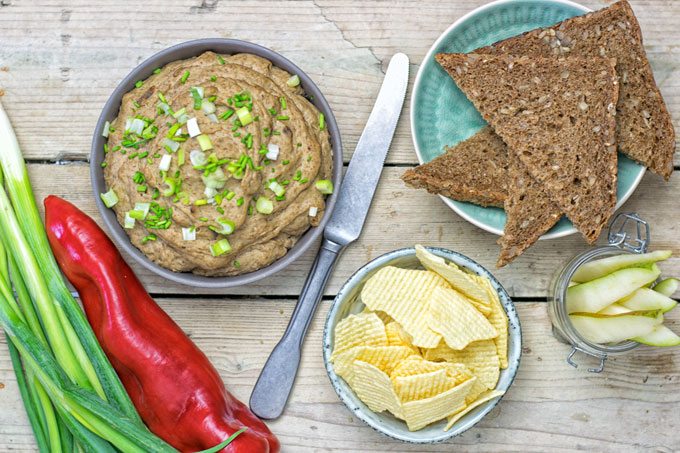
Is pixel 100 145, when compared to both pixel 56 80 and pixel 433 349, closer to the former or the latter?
pixel 56 80

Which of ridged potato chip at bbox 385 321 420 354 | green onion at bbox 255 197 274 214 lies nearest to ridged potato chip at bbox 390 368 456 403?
ridged potato chip at bbox 385 321 420 354

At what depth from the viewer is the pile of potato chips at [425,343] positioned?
1.92 meters

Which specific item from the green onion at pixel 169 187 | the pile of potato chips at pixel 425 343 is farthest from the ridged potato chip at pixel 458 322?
the green onion at pixel 169 187

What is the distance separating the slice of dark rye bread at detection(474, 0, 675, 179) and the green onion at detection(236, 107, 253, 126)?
2.55ft

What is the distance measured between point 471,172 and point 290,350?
2.31ft

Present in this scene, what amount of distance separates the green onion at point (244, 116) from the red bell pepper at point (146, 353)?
0.55 m

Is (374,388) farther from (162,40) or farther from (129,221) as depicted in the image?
(162,40)

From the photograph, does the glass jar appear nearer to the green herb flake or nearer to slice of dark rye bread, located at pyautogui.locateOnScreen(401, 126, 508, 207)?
slice of dark rye bread, located at pyautogui.locateOnScreen(401, 126, 508, 207)

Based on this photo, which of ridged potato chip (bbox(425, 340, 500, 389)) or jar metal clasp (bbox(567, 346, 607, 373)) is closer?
ridged potato chip (bbox(425, 340, 500, 389))

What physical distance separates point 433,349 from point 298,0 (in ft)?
3.48

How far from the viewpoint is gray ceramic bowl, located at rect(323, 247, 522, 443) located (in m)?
2.00

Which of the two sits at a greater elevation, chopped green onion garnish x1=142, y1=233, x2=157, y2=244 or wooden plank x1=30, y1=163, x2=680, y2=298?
chopped green onion garnish x1=142, y1=233, x2=157, y2=244

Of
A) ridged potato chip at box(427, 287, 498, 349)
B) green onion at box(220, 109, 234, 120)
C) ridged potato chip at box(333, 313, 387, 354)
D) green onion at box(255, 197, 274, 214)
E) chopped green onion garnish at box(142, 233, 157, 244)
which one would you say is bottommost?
ridged potato chip at box(333, 313, 387, 354)

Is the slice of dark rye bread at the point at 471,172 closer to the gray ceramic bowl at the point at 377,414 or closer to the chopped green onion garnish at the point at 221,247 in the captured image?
the gray ceramic bowl at the point at 377,414
